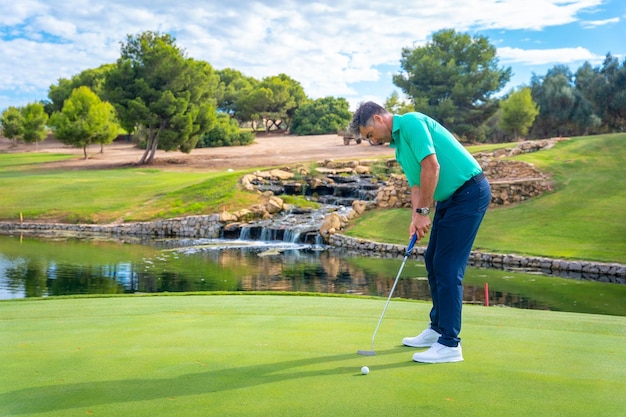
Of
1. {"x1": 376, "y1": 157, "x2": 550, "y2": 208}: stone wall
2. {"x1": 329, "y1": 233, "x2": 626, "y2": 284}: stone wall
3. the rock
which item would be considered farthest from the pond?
{"x1": 376, "y1": 157, "x2": 550, "y2": 208}: stone wall

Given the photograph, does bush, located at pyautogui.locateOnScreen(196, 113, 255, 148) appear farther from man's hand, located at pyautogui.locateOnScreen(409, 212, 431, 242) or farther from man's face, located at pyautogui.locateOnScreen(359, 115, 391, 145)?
man's hand, located at pyautogui.locateOnScreen(409, 212, 431, 242)

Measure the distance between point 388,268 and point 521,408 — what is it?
54.1ft

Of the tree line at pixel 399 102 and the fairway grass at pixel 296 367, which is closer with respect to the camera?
the fairway grass at pixel 296 367

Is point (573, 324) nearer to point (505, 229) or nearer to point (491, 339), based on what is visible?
point (491, 339)

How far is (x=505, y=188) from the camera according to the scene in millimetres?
27797

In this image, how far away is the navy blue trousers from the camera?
184 inches

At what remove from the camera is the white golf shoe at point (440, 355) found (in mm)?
4438

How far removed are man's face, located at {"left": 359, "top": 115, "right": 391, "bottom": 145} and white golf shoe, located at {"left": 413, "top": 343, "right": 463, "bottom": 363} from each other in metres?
1.49

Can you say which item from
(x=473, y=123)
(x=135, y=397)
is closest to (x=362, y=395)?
(x=135, y=397)

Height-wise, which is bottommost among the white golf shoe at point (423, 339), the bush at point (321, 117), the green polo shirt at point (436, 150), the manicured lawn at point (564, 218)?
the manicured lawn at point (564, 218)

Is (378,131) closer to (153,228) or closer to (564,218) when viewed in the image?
(564,218)

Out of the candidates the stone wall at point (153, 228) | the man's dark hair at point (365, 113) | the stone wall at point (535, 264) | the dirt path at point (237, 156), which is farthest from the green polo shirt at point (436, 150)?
the dirt path at point (237, 156)

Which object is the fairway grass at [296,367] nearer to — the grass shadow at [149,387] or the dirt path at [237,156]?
the grass shadow at [149,387]

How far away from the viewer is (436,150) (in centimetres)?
478
